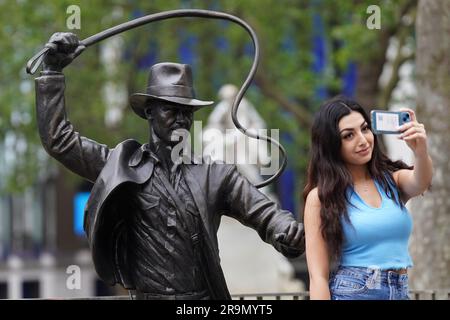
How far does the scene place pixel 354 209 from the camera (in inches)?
225

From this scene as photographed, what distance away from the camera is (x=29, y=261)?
39031 millimetres

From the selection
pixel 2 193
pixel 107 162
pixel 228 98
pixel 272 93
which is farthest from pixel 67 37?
pixel 2 193

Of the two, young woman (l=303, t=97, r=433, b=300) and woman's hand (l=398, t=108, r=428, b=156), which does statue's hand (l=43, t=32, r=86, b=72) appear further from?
woman's hand (l=398, t=108, r=428, b=156)

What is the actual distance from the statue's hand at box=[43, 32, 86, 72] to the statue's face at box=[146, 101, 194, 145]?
0.53 metres

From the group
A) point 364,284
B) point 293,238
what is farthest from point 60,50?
point 364,284

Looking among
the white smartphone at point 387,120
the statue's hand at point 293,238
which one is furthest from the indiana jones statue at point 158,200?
the white smartphone at point 387,120

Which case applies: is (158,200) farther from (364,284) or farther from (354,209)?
(364,284)

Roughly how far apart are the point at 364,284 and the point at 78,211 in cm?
3372

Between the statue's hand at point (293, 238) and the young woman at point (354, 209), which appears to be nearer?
the young woman at point (354, 209)

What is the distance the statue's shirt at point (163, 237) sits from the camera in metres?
6.09

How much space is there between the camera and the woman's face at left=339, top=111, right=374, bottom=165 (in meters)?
5.79

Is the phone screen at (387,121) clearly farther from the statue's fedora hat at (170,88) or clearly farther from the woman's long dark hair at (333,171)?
the statue's fedora hat at (170,88)

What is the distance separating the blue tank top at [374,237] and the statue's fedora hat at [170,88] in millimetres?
1078
